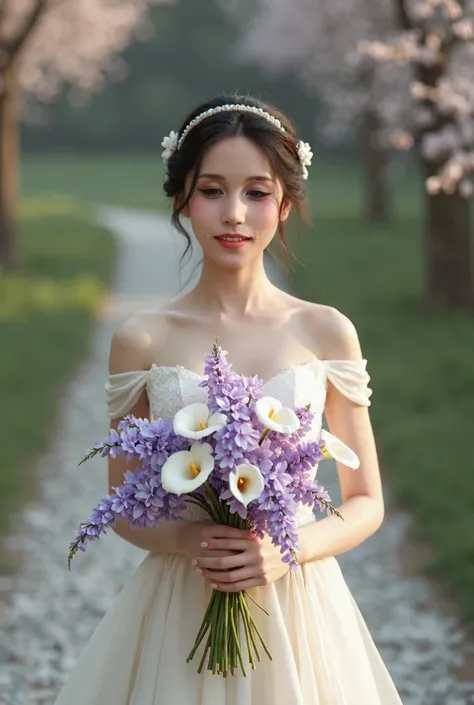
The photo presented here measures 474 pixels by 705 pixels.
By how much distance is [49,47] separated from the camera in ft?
79.6

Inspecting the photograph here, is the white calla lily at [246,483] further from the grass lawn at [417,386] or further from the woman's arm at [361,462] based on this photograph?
the grass lawn at [417,386]

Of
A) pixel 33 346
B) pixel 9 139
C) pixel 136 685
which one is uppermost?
pixel 9 139

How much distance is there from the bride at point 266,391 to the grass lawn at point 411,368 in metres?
0.22

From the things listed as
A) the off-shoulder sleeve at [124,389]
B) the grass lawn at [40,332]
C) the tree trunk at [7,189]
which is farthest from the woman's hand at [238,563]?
the tree trunk at [7,189]

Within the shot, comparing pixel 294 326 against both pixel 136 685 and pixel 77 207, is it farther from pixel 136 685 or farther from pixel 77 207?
pixel 77 207

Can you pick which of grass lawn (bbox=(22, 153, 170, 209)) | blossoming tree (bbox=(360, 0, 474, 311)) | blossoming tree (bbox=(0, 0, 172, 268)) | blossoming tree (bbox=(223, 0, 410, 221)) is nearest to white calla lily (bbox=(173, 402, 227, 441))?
blossoming tree (bbox=(360, 0, 474, 311))

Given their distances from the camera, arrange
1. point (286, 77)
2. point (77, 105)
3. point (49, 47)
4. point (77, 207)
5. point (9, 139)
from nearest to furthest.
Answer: point (9, 139) < point (49, 47) < point (77, 207) < point (286, 77) < point (77, 105)

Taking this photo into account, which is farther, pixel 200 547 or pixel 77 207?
pixel 77 207

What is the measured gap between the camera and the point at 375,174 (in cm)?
2531

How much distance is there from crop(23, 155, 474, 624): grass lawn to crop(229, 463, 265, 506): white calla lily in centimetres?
74

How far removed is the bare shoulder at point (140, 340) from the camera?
300 centimetres

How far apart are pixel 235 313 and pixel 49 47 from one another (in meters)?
22.4

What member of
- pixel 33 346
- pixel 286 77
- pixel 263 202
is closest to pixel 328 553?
pixel 263 202

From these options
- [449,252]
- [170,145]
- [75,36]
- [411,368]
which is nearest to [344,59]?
[75,36]
